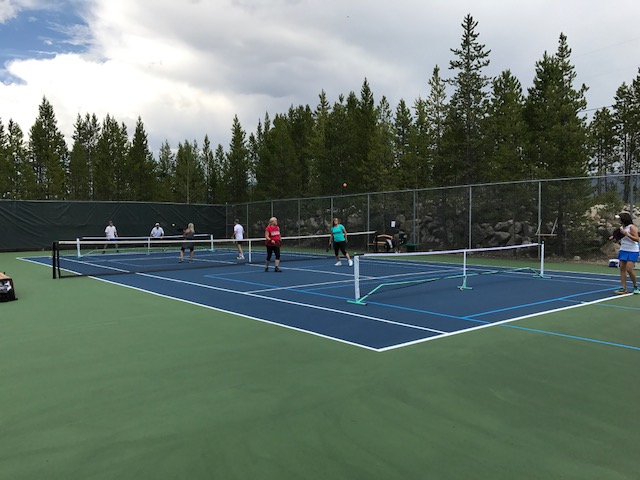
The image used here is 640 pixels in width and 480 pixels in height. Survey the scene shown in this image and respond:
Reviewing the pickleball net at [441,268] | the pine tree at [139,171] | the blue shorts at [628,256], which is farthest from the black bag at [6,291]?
the pine tree at [139,171]

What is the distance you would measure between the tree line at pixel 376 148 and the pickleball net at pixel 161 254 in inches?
372

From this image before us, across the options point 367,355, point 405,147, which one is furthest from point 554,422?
point 405,147

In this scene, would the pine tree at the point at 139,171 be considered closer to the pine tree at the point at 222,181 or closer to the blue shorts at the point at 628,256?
the pine tree at the point at 222,181

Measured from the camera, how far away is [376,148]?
112 feet

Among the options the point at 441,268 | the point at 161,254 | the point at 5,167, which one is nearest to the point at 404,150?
the point at 161,254

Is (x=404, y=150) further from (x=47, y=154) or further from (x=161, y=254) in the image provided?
(x=47, y=154)

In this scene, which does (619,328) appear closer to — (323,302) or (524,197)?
(323,302)

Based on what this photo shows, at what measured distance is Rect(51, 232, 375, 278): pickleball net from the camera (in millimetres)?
15797

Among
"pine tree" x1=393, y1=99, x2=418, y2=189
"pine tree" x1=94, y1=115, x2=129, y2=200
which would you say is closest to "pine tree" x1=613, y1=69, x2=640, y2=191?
"pine tree" x1=393, y1=99, x2=418, y2=189

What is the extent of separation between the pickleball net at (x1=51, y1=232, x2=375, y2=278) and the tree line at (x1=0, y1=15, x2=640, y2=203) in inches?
372

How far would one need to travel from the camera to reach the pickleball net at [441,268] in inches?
377

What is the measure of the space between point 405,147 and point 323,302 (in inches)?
1066

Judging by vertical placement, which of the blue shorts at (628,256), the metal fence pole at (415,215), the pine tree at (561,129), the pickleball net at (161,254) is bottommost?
the pickleball net at (161,254)

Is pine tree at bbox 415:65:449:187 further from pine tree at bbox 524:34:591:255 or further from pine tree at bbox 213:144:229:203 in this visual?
pine tree at bbox 213:144:229:203
